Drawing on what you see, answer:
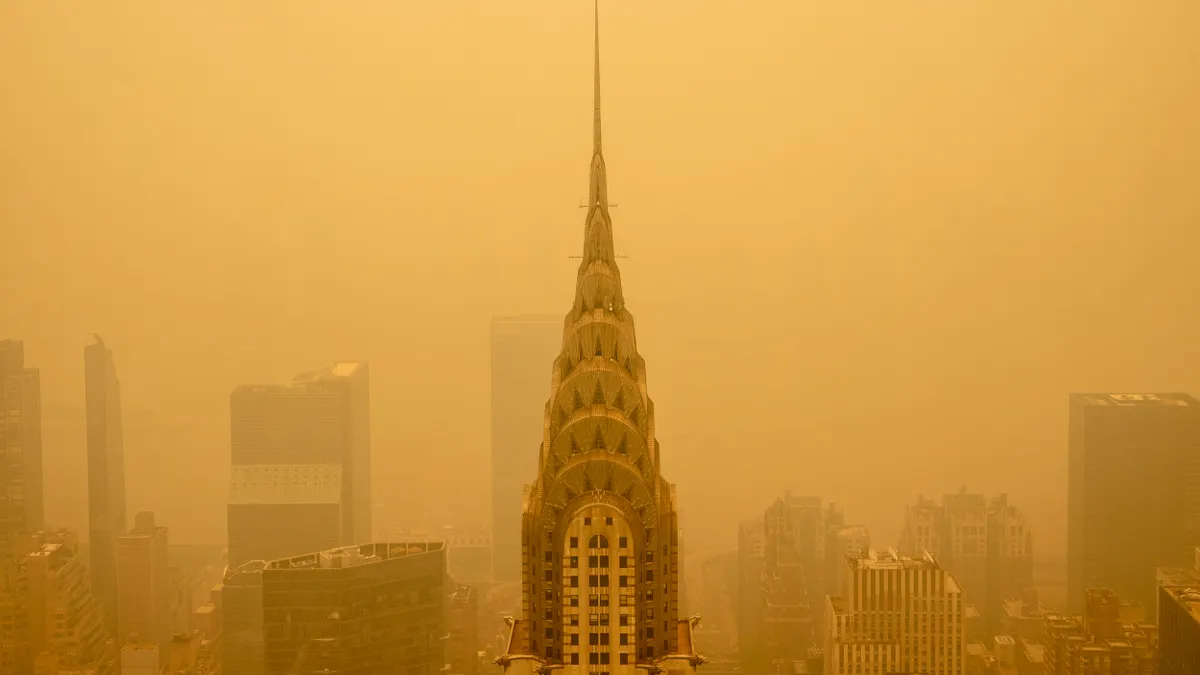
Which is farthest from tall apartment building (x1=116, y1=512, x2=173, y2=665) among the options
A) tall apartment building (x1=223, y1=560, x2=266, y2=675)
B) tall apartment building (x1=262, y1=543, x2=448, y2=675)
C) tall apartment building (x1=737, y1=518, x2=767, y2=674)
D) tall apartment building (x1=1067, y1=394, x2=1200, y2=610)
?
tall apartment building (x1=1067, y1=394, x2=1200, y2=610)

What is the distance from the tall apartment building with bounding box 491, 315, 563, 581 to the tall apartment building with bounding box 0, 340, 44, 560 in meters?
5.01

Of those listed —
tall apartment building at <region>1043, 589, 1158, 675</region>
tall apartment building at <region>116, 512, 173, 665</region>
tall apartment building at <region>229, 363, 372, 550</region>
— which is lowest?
tall apartment building at <region>1043, 589, 1158, 675</region>

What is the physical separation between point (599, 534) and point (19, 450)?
8327 millimetres

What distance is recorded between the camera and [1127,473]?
14445 millimetres

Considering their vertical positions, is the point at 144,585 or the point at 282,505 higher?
the point at 282,505

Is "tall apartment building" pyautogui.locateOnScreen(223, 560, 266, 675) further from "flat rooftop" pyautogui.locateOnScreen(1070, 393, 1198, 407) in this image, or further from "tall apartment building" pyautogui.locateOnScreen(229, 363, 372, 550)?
"flat rooftop" pyautogui.locateOnScreen(1070, 393, 1198, 407)

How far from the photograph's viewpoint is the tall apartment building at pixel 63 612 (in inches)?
524

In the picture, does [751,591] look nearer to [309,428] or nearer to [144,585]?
[309,428]

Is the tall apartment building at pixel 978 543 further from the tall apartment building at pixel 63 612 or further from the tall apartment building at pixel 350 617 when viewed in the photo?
the tall apartment building at pixel 63 612

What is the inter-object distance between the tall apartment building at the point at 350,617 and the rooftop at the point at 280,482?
3.73 feet

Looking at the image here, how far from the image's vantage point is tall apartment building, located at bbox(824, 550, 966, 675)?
42.8 feet

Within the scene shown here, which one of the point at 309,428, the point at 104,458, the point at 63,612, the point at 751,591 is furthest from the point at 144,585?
the point at 751,591

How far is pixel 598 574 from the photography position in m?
8.71

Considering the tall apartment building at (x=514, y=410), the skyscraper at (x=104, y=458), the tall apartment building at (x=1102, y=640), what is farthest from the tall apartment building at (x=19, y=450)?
the tall apartment building at (x=1102, y=640)
